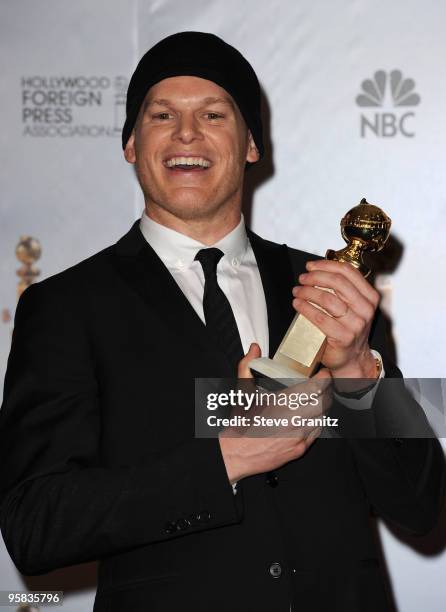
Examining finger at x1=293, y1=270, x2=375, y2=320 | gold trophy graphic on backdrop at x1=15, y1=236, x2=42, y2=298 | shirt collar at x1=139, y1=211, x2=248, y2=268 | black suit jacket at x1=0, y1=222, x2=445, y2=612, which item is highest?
gold trophy graphic on backdrop at x1=15, y1=236, x2=42, y2=298

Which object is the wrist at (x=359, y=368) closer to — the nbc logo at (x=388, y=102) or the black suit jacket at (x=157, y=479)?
the black suit jacket at (x=157, y=479)

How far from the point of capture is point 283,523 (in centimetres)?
177

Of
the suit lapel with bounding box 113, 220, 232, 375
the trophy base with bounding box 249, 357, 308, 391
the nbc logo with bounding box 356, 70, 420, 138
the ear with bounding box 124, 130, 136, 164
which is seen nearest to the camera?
the trophy base with bounding box 249, 357, 308, 391

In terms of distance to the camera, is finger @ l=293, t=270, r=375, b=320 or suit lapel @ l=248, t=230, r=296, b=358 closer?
finger @ l=293, t=270, r=375, b=320

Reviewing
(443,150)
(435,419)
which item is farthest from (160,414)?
(443,150)

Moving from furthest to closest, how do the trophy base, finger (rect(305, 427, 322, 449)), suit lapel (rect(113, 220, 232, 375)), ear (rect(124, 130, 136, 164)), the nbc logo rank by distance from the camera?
the nbc logo, ear (rect(124, 130, 136, 164)), suit lapel (rect(113, 220, 232, 375)), finger (rect(305, 427, 322, 449)), the trophy base

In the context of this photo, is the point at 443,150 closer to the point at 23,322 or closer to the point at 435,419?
the point at 435,419

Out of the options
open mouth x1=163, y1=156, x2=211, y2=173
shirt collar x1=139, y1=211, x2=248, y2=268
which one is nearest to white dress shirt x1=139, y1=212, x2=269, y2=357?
shirt collar x1=139, y1=211, x2=248, y2=268

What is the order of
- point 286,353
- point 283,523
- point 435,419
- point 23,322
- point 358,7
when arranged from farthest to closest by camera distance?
point 358,7 → point 435,419 → point 23,322 → point 283,523 → point 286,353

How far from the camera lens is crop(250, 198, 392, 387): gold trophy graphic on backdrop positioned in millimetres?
1558

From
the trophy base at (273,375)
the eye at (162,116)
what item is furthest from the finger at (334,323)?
the eye at (162,116)

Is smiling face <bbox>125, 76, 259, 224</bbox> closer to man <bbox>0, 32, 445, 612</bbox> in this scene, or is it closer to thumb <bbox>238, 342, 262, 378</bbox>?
man <bbox>0, 32, 445, 612</bbox>

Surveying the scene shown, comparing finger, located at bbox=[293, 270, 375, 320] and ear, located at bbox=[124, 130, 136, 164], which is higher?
ear, located at bbox=[124, 130, 136, 164]

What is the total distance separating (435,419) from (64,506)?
4.27ft
